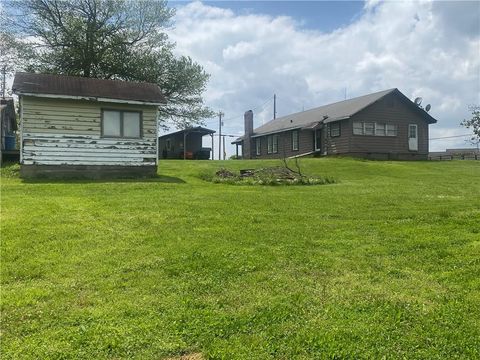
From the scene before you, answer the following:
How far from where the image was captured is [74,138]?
623 inches

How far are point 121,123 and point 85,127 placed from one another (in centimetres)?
126

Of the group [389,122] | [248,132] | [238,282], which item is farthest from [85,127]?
[248,132]

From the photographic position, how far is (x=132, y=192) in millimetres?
11766

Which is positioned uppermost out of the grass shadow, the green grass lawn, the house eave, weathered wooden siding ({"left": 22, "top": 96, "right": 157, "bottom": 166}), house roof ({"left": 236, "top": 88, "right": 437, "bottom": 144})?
house roof ({"left": 236, "top": 88, "right": 437, "bottom": 144})

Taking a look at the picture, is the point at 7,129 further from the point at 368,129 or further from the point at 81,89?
the point at 368,129

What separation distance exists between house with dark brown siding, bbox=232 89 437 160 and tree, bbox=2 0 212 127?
865 cm

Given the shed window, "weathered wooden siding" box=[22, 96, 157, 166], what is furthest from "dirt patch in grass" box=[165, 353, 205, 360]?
the shed window

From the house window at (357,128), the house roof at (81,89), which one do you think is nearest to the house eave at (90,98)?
the house roof at (81,89)

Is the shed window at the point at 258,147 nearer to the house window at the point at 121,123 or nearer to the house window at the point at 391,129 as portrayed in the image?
the house window at the point at 391,129

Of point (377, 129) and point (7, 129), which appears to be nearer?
point (7, 129)

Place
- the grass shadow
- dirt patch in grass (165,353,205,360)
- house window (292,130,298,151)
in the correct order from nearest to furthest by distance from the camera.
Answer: dirt patch in grass (165,353,205,360), the grass shadow, house window (292,130,298,151)

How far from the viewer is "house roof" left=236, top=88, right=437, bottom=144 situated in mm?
29375

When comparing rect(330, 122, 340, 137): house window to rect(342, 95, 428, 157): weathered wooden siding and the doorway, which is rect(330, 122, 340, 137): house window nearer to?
rect(342, 95, 428, 157): weathered wooden siding

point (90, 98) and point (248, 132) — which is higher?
point (248, 132)
